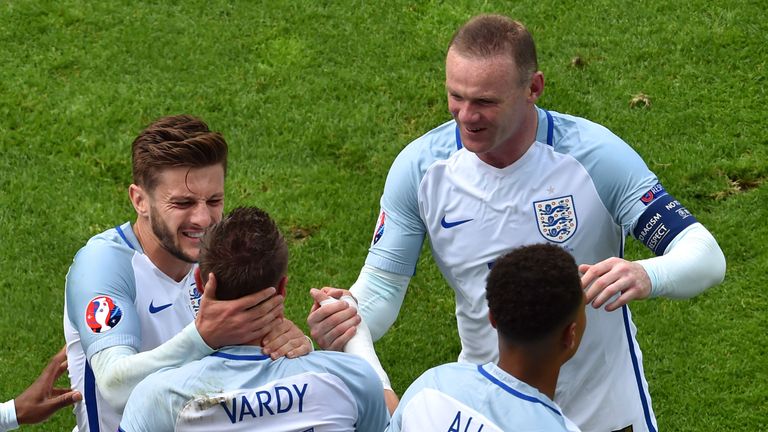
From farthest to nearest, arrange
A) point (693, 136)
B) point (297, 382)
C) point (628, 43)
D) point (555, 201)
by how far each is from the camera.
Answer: point (628, 43) < point (693, 136) < point (555, 201) < point (297, 382)

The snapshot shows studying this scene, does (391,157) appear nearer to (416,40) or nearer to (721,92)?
(416,40)

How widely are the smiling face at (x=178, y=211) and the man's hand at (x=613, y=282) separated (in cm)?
166

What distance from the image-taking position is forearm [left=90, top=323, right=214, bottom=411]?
4.31 meters

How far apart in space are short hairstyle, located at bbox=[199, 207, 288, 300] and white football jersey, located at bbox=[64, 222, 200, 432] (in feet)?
2.59

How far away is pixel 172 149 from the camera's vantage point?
509 centimetres

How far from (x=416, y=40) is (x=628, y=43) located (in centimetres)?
174

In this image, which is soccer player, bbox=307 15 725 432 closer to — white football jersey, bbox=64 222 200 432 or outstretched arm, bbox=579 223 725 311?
outstretched arm, bbox=579 223 725 311

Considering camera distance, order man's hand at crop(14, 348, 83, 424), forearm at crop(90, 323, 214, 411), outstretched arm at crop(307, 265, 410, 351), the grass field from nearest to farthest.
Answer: forearm at crop(90, 323, 214, 411)
outstretched arm at crop(307, 265, 410, 351)
man's hand at crop(14, 348, 83, 424)
the grass field

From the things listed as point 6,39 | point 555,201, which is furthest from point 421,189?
point 6,39

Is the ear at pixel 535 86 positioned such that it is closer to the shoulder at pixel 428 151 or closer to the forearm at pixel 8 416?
the shoulder at pixel 428 151

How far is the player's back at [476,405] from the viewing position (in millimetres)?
3738

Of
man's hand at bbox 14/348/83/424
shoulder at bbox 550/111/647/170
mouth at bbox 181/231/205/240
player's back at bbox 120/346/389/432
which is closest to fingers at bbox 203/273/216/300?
player's back at bbox 120/346/389/432

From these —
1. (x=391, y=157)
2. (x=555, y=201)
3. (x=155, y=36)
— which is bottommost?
(x=391, y=157)

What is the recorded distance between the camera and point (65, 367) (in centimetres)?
546
